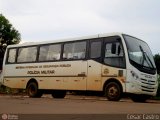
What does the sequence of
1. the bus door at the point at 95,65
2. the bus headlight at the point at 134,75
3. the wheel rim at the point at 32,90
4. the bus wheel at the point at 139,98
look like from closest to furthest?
the bus headlight at the point at 134,75 < the bus door at the point at 95,65 < the bus wheel at the point at 139,98 < the wheel rim at the point at 32,90

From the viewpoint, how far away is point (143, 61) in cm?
1969

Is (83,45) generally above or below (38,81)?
above

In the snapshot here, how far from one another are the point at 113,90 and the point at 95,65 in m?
1.66

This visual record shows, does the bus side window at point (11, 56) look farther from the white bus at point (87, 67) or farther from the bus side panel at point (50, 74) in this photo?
the bus side panel at point (50, 74)

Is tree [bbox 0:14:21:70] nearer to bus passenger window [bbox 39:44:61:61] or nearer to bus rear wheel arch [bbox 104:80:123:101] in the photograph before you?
bus passenger window [bbox 39:44:61:61]

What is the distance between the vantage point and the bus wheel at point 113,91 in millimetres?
19406

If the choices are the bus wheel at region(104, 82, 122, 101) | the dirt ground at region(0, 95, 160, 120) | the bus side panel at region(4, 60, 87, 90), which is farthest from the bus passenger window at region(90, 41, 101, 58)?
the dirt ground at region(0, 95, 160, 120)

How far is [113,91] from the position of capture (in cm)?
1964

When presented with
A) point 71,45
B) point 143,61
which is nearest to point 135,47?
point 143,61

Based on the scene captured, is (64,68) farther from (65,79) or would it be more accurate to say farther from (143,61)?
(143,61)

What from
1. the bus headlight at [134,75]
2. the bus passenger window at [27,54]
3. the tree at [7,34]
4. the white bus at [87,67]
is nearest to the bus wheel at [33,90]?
the white bus at [87,67]

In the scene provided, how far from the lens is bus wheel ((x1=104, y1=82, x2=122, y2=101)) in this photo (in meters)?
19.4

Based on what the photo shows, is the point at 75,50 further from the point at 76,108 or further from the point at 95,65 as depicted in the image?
the point at 76,108

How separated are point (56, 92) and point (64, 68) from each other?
7.92 feet
